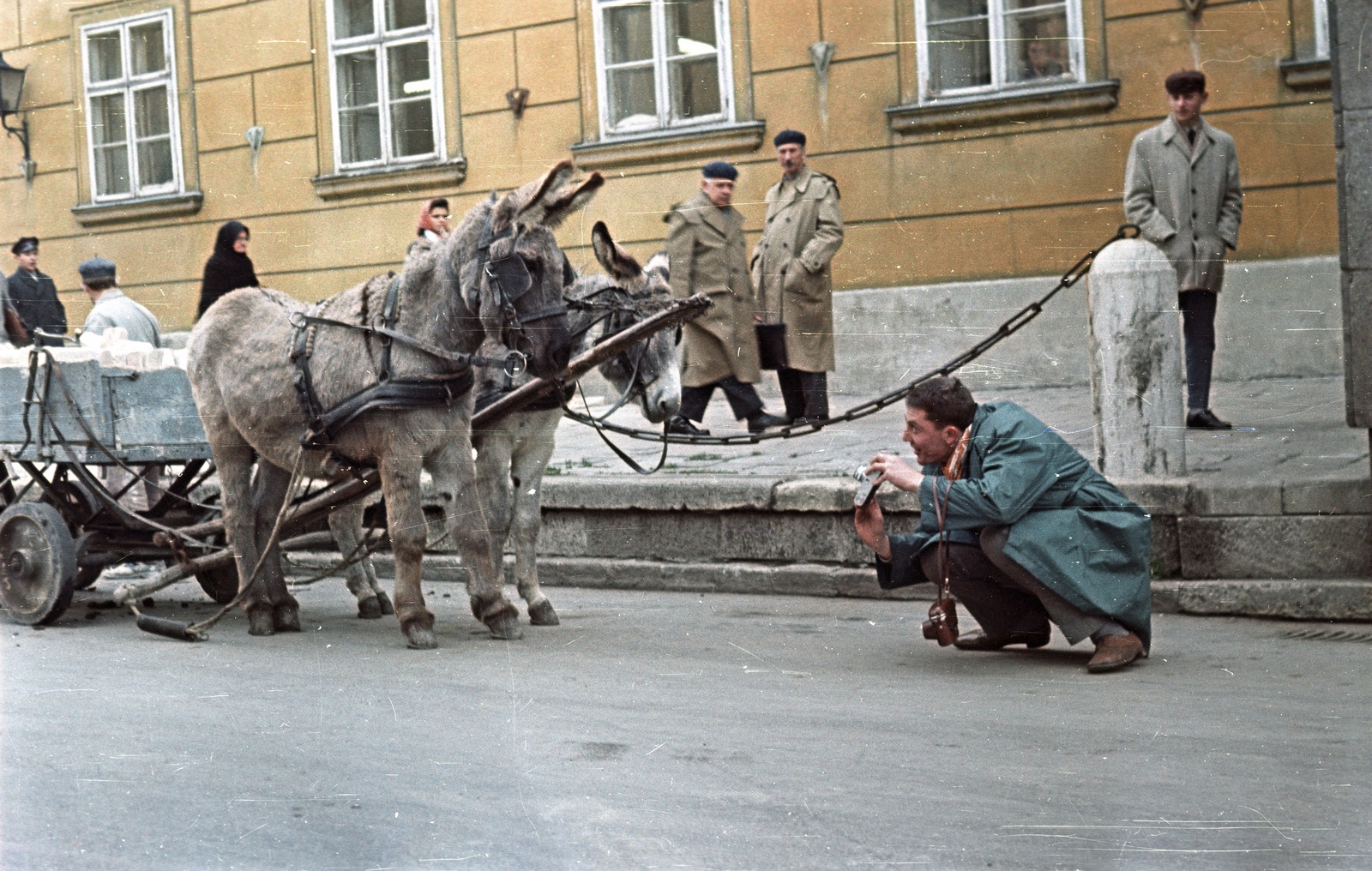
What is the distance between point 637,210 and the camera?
1359 cm

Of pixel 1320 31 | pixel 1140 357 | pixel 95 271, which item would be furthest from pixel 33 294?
pixel 1320 31

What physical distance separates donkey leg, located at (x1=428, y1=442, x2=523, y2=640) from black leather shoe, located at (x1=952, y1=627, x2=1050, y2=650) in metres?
1.83

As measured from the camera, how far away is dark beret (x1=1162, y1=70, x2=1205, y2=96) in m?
9.30

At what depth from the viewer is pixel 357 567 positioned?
767cm

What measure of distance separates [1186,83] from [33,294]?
7.51m

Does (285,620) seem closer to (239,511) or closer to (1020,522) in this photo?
(239,511)

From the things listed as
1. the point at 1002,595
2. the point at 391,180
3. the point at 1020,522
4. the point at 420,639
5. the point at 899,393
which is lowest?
the point at 420,639

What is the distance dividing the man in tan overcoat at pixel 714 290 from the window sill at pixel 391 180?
124 inches

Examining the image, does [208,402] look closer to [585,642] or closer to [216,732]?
[585,642]

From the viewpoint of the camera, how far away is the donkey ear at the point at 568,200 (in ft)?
20.2

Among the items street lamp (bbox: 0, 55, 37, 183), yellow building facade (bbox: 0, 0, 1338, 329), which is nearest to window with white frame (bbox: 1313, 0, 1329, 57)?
yellow building facade (bbox: 0, 0, 1338, 329)

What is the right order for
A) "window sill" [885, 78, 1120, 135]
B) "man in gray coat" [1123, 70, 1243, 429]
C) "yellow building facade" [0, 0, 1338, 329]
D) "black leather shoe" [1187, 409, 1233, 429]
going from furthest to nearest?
"window sill" [885, 78, 1120, 135], "yellow building facade" [0, 0, 1338, 329], "man in gray coat" [1123, 70, 1243, 429], "black leather shoe" [1187, 409, 1233, 429]

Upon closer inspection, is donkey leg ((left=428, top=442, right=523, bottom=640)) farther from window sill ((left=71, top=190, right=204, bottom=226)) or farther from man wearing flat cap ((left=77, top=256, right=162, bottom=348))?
window sill ((left=71, top=190, right=204, bottom=226))

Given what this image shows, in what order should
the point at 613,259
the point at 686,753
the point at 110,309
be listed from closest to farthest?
the point at 686,753, the point at 613,259, the point at 110,309
